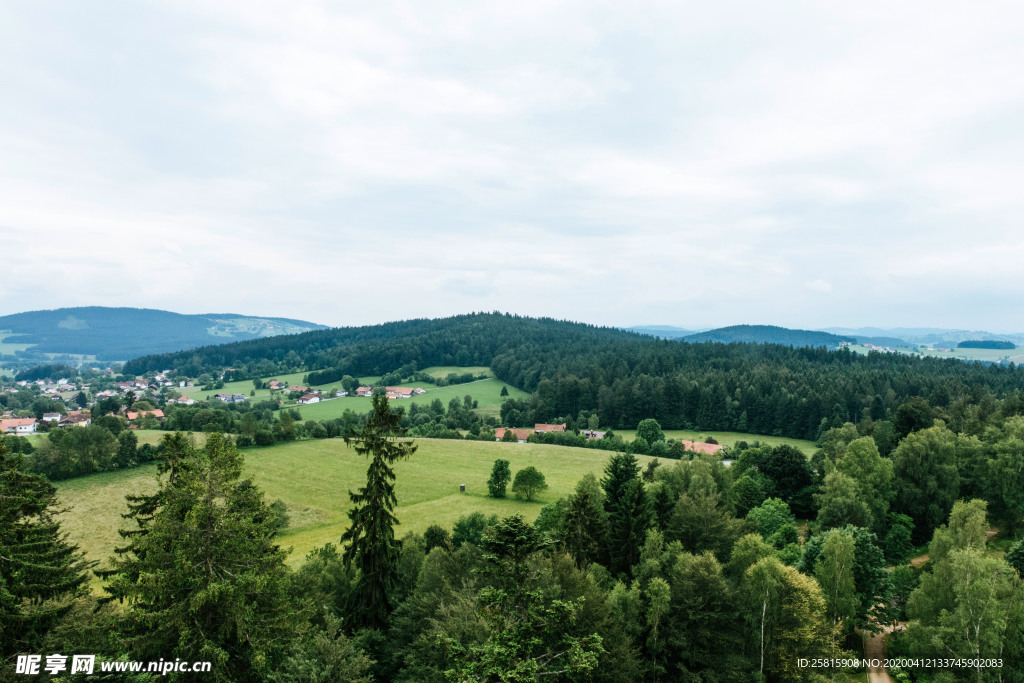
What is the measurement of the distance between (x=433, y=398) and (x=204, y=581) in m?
124

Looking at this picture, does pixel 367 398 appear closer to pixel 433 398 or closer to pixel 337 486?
pixel 433 398

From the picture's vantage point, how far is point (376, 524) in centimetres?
2500

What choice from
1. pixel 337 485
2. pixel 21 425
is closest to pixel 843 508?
pixel 337 485

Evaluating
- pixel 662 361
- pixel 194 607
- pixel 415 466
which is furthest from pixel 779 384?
pixel 194 607

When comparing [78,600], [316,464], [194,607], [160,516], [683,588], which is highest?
[160,516]

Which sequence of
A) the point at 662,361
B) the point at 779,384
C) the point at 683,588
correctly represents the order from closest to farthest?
the point at 683,588, the point at 779,384, the point at 662,361

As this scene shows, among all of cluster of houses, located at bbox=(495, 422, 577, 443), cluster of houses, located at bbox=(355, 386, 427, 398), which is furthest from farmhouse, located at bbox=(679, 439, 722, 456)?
cluster of houses, located at bbox=(355, 386, 427, 398)

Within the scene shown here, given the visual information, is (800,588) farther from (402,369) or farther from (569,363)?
(402,369)

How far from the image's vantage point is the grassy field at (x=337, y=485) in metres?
50.7

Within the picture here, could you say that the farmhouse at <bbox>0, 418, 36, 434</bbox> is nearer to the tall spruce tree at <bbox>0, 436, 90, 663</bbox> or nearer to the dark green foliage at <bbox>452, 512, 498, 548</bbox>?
the dark green foliage at <bbox>452, 512, 498, 548</bbox>

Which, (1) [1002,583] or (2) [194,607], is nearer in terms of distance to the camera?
(2) [194,607]

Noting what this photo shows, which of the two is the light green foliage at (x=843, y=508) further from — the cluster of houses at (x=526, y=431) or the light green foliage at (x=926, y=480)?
the cluster of houses at (x=526, y=431)

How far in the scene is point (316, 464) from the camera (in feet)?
239

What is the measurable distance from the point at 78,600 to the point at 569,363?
138 m
